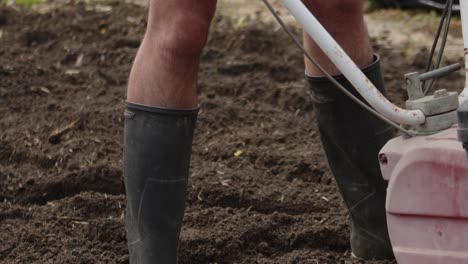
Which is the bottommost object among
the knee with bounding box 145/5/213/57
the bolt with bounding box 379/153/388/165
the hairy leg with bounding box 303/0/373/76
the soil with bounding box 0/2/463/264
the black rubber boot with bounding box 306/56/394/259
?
the soil with bounding box 0/2/463/264

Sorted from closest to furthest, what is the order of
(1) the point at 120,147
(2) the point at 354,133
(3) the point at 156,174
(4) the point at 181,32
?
(4) the point at 181,32 → (3) the point at 156,174 → (2) the point at 354,133 → (1) the point at 120,147

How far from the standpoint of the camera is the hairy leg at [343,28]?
264 centimetres

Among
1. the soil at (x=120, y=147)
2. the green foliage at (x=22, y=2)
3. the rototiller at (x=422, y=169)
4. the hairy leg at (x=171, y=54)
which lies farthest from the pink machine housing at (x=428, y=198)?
the green foliage at (x=22, y=2)

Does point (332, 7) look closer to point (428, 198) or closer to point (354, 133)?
point (354, 133)

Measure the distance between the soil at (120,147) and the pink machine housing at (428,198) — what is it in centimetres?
68

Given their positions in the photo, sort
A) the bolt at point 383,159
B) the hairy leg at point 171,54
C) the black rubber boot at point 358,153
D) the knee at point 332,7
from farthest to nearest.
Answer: the black rubber boot at point 358,153, the knee at point 332,7, the hairy leg at point 171,54, the bolt at point 383,159

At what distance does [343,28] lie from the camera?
267 centimetres

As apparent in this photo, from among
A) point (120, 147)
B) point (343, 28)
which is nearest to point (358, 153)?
point (343, 28)

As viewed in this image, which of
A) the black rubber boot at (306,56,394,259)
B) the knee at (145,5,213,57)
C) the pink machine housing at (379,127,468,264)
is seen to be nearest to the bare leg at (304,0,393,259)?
the black rubber boot at (306,56,394,259)

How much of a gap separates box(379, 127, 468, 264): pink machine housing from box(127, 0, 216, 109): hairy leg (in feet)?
1.58

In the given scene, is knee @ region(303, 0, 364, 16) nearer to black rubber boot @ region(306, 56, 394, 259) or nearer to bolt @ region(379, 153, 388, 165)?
black rubber boot @ region(306, 56, 394, 259)

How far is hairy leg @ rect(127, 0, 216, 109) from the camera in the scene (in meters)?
2.37

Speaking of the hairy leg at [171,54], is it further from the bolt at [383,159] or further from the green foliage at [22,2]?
the green foliage at [22,2]

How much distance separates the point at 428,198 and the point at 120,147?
6.12 ft
